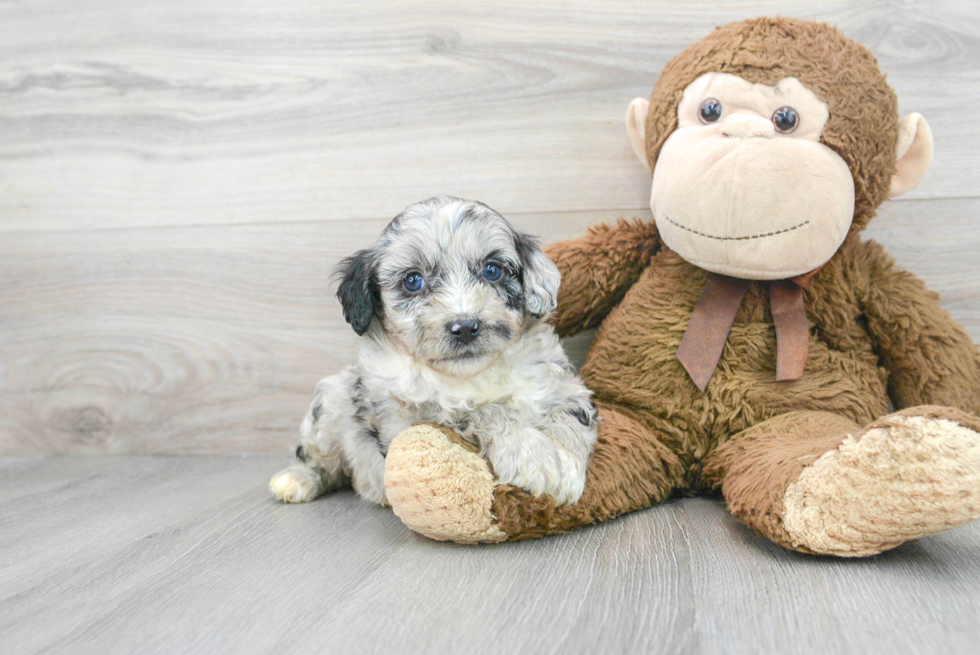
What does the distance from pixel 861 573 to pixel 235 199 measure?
6.68 ft

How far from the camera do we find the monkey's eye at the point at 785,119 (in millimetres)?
1647

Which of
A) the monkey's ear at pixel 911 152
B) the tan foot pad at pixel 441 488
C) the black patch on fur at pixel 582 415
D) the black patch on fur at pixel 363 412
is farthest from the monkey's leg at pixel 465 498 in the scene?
the monkey's ear at pixel 911 152

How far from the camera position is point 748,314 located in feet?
6.05

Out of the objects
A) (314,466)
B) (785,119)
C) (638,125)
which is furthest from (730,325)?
(314,466)

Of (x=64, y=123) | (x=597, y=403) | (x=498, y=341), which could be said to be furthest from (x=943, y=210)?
(x=64, y=123)

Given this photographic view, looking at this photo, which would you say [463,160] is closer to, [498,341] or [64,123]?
[498,341]

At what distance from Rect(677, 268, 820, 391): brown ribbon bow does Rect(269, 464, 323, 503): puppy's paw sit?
1037 mm

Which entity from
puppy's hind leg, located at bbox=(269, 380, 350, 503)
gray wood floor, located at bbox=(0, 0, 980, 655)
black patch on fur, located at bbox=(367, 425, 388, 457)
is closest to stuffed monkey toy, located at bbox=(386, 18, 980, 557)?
gray wood floor, located at bbox=(0, 0, 980, 655)

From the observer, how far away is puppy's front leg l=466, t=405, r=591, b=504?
1482 millimetres

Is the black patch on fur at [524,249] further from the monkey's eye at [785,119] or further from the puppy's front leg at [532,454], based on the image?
the monkey's eye at [785,119]

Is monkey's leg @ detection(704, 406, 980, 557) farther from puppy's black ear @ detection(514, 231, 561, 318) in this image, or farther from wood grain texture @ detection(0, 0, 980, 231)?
wood grain texture @ detection(0, 0, 980, 231)

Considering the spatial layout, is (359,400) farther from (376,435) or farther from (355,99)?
(355,99)

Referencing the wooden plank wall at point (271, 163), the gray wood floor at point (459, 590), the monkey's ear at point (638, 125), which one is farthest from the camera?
the wooden plank wall at point (271, 163)

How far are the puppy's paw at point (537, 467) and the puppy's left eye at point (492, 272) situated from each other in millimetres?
367
